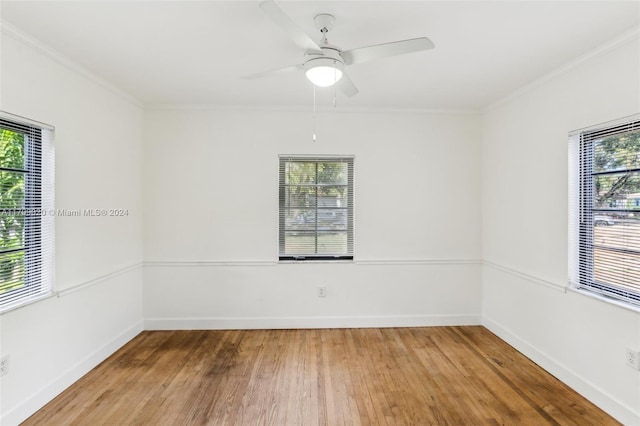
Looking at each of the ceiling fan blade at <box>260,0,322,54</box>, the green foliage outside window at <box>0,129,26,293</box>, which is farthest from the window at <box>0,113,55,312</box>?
the ceiling fan blade at <box>260,0,322,54</box>

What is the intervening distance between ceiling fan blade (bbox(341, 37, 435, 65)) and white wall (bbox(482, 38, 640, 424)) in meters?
1.58

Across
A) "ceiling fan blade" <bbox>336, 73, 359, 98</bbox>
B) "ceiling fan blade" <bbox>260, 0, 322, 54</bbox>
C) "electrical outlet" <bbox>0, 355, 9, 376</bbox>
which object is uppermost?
"ceiling fan blade" <bbox>260, 0, 322, 54</bbox>

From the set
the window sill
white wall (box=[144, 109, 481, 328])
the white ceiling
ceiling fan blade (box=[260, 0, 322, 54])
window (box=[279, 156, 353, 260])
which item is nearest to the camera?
ceiling fan blade (box=[260, 0, 322, 54])

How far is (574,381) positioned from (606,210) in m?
1.35

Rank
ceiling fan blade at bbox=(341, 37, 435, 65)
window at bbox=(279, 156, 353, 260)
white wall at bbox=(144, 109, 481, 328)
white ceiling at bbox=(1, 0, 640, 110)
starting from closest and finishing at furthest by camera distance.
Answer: ceiling fan blade at bbox=(341, 37, 435, 65), white ceiling at bbox=(1, 0, 640, 110), white wall at bbox=(144, 109, 481, 328), window at bbox=(279, 156, 353, 260)

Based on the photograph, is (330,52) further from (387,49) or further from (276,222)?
(276,222)

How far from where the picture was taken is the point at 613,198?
2.26 m

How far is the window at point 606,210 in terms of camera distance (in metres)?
2.14

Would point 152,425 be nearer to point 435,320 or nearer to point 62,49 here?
point 62,49

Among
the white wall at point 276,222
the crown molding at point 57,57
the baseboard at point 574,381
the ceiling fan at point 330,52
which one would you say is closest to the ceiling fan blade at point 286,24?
the ceiling fan at point 330,52

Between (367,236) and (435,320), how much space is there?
129 centimetres

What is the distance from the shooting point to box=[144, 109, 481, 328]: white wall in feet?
11.9

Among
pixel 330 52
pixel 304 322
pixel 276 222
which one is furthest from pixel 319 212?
pixel 330 52

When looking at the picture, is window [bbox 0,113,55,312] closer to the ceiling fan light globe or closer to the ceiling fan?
the ceiling fan
